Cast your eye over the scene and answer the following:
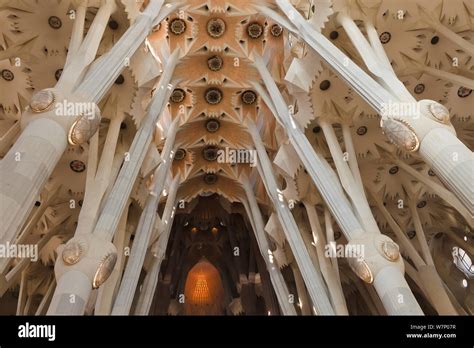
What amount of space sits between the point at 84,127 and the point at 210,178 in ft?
50.7

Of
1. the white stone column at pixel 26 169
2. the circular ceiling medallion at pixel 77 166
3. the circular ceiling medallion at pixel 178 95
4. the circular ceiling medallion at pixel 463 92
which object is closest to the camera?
the white stone column at pixel 26 169

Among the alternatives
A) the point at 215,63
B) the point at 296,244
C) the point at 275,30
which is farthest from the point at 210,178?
the point at 296,244

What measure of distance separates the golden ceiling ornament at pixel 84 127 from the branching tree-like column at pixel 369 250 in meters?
5.73

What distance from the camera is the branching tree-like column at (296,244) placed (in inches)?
515

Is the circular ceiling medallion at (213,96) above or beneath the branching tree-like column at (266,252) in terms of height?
above

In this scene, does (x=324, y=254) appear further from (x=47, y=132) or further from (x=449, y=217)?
(x=47, y=132)

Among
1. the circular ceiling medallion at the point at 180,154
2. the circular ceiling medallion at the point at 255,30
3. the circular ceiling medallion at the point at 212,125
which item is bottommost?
the circular ceiling medallion at the point at 180,154

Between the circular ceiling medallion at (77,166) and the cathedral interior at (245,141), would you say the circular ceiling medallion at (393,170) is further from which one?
the circular ceiling medallion at (77,166)

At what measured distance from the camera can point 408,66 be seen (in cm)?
1327

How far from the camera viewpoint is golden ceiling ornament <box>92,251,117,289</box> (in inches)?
364

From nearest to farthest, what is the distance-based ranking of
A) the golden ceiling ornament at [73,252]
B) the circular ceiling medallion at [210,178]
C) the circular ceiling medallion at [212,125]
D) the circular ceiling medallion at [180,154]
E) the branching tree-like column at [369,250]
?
the branching tree-like column at [369,250] < the golden ceiling ornament at [73,252] < the circular ceiling medallion at [212,125] < the circular ceiling medallion at [180,154] < the circular ceiling medallion at [210,178]

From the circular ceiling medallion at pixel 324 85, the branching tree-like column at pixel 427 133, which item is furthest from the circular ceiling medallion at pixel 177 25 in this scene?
the branching tree-like column at pixel 427 133

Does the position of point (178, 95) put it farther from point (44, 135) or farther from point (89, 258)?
point (44, 135)
